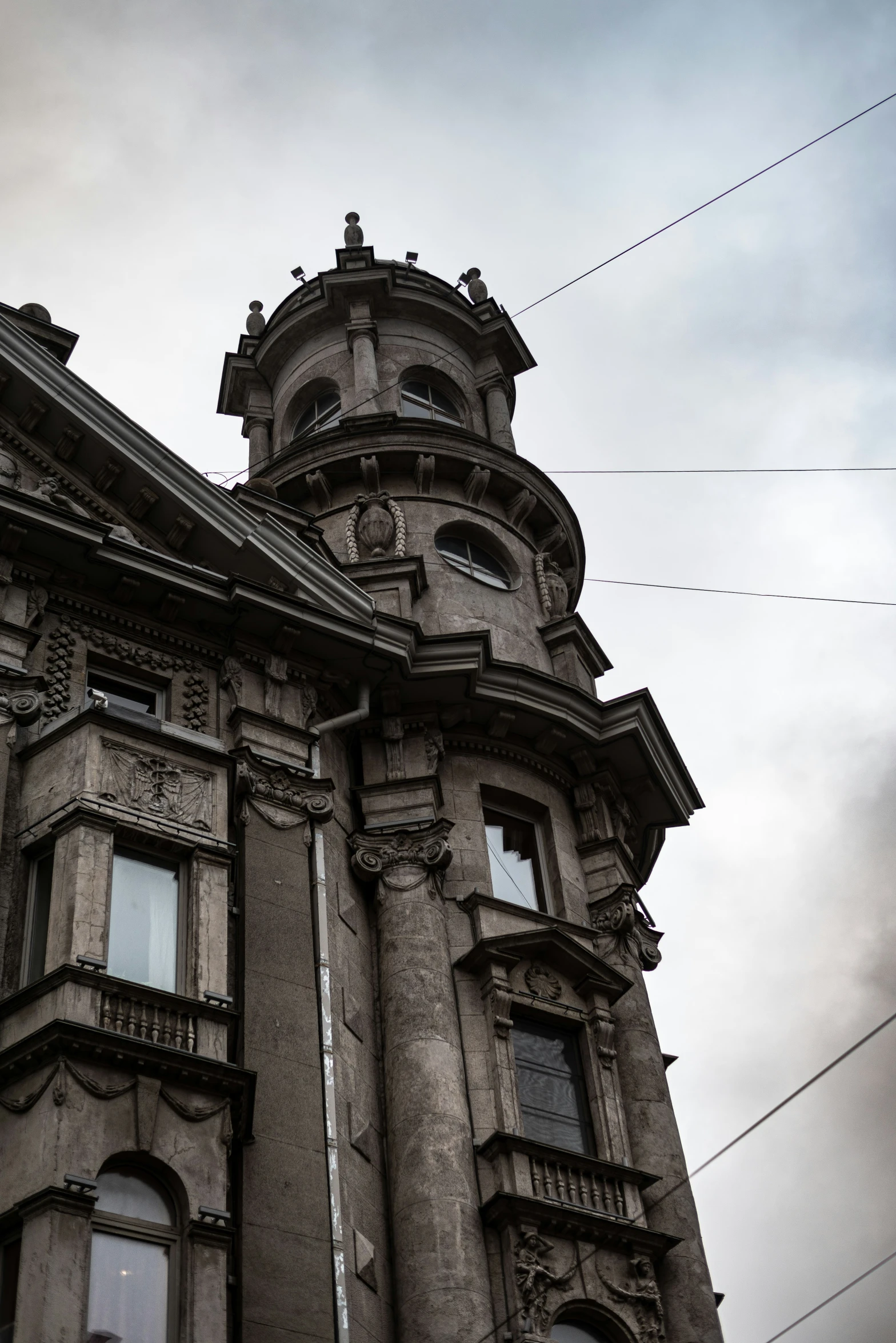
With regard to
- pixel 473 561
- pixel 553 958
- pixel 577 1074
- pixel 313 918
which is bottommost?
pixel 577 1074

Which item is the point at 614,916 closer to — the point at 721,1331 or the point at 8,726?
the point at 721,1331

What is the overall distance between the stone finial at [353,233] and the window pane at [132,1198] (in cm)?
2622

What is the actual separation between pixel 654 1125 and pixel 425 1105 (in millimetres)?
4052

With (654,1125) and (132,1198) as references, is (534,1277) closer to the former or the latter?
(654,1125)

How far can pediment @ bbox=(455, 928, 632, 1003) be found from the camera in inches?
964

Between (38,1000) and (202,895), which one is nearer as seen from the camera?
(38,1000)

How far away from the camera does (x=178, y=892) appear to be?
21406 mm

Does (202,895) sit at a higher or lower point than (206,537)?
lower

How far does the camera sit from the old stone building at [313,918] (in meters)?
18.5

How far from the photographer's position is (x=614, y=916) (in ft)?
89.4

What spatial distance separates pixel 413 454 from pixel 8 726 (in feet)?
41.5

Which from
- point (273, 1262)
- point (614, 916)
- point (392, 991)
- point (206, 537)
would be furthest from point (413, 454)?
point (273, 1262)

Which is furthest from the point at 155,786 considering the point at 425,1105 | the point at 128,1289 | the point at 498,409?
the point at 498,409

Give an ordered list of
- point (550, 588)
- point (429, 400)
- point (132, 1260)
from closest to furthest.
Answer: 1. point (132, 1260)
2. point (550, 588)
3. point (429, 400)
